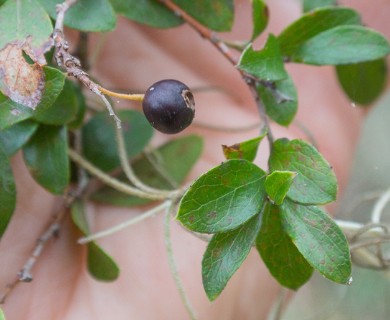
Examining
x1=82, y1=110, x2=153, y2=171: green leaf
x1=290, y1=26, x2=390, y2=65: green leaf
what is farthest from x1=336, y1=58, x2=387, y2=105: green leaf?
x1=82, y1=110, x2=153, y2=171: green leaf

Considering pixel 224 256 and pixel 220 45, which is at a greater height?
pixel 220 45

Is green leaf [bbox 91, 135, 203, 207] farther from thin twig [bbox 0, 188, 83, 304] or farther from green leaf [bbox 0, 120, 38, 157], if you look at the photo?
green leaf [bbox 0, 120, 38, 157]

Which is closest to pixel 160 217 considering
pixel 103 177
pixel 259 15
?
pixel 103 177

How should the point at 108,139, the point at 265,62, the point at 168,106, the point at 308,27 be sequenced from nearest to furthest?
the point at 168,106 < the point at 265,62 < the point at 308,27 < the point at 108,139

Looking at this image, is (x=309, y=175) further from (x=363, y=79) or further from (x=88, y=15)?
(x=363, y=79)

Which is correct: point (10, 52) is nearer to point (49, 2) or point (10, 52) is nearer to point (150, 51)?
point (49, 2)

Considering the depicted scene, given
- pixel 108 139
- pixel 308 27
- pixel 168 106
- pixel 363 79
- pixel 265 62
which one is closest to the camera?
pixel 168 106

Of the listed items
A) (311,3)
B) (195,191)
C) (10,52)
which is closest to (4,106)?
(10,52)

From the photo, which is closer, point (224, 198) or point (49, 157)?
point (224, 198)

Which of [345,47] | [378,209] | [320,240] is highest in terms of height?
[345,47]
